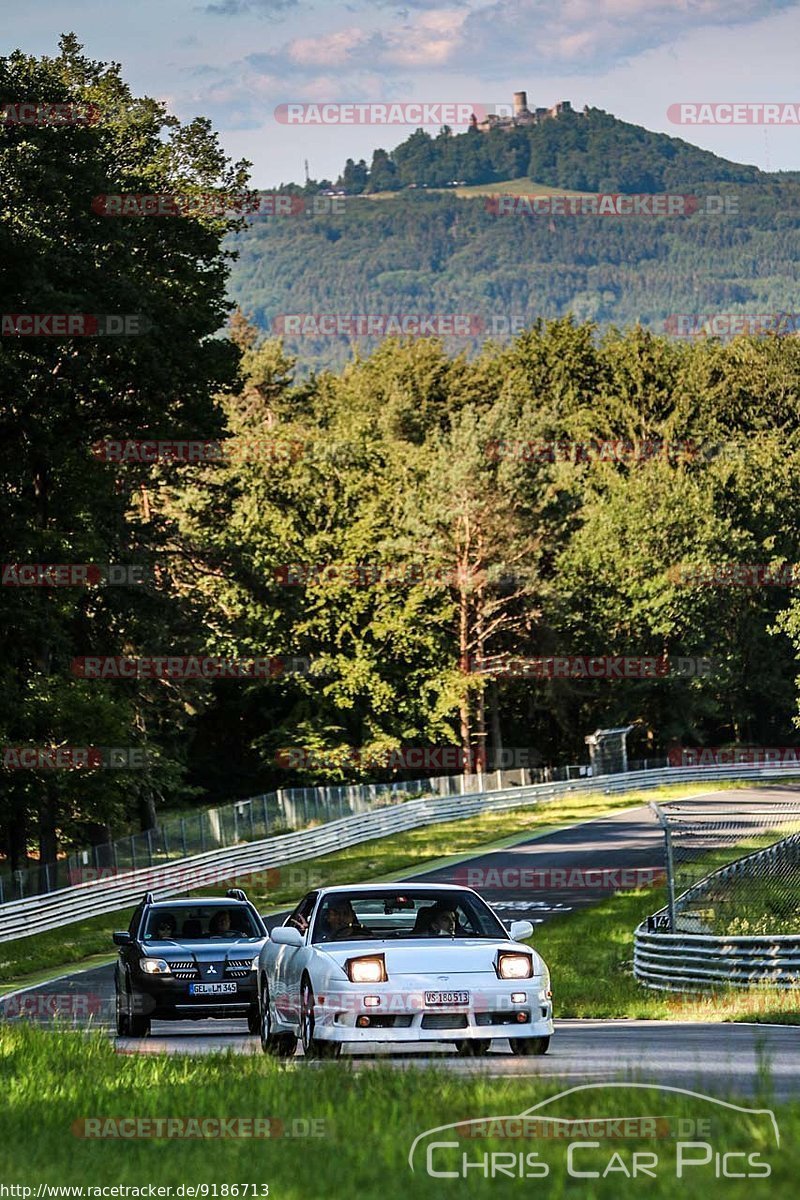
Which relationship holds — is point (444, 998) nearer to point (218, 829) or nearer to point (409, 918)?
point (409, 918)

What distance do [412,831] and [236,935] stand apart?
38.7 meters

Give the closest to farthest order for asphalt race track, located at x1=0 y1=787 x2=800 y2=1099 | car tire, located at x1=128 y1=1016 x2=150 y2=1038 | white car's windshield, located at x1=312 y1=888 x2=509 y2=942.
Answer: asphalt race track, located at x1=0 y1=787 x2=800 y2=1099
white car's windshield, located at x1=312 y1=888 x2=509 y2=942
car tire, located at x1=128 y1=1016 x2=150 y2=1038

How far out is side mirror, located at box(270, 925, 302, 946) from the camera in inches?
565

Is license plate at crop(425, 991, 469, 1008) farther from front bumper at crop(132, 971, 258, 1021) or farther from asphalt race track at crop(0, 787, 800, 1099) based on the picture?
front bumper at crop(132, 971, 258, 1021)

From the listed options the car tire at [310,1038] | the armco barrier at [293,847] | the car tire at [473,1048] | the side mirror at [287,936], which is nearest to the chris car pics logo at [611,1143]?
the car tire at [473,1048]

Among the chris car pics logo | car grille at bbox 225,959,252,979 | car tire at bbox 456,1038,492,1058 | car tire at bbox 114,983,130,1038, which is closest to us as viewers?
the chris car pics logo

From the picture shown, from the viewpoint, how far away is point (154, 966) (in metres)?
18.6

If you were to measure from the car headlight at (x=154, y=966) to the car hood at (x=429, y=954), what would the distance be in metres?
5.40

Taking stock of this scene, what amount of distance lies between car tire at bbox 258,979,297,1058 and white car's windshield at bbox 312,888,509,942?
0.97 m

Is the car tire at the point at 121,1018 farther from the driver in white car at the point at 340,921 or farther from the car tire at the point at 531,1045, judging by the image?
the car tire at the point at 531,1045

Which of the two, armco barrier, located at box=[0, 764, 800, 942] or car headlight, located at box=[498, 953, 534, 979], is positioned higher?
car headlight, located at box=[498, 953, 534, 979]

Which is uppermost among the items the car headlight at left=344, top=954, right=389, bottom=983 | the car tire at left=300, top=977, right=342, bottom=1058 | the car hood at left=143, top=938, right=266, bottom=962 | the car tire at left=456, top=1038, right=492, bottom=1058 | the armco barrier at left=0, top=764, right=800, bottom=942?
the car headlight at left=344, top=954, right=389, bottom=983

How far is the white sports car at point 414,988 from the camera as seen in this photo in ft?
42.3

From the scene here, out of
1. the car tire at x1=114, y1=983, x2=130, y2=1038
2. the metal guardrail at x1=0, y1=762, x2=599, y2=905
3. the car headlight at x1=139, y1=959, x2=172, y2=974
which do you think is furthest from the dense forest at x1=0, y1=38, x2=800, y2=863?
the car headlight at x1=139, y1=959, x2=172, y2=974
